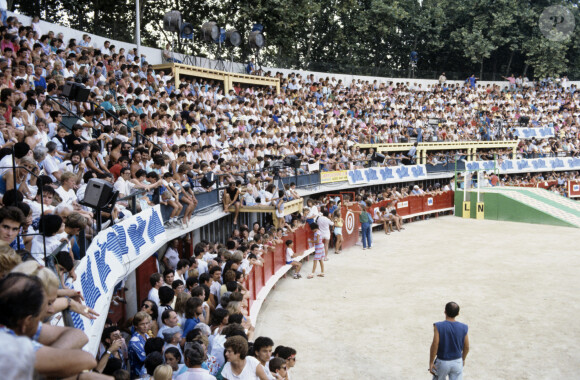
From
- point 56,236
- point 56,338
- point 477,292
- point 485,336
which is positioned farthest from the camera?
point 477,292

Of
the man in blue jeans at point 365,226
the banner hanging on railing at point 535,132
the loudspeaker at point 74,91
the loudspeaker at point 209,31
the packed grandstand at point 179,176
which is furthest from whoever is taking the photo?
the banner hanging on railing at point 535,132

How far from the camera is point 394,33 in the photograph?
175 feet

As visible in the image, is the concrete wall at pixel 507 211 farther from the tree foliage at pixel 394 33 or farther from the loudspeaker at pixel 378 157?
the tree foliage at pixel 394 33

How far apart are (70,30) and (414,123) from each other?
2312cm

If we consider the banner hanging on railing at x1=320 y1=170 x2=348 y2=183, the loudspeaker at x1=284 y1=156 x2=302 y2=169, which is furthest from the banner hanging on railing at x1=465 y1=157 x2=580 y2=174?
the loudspeaker at x1=284 y1=156 x2=302 y2=169

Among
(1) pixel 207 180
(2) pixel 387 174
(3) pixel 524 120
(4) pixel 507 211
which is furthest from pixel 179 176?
(3) pixel 524 120

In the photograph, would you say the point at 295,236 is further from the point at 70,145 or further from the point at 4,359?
the point at 4,359

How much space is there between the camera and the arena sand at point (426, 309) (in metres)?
10.1

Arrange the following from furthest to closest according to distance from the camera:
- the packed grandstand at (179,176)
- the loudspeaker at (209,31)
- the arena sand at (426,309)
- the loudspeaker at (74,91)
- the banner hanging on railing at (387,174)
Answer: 1. the loudspeaker at (209,31)
2. the banner hanging on railing at (387,174)
3. the loudspeaker at (74,91)
4. the arena sand at (426,309)
5. the packed grandstand at (179,176)

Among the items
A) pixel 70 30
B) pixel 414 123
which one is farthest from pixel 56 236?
pixel 414 123

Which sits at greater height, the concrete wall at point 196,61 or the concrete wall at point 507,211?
the concrete wall at point 196,61

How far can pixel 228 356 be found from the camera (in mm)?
5926

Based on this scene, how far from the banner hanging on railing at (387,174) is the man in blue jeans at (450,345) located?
61.5ft

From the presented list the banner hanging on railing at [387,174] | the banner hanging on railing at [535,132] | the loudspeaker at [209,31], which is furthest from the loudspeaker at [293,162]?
the banner hanging on railing at [535,132]
